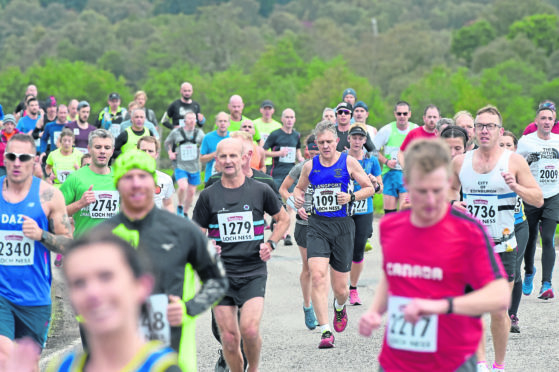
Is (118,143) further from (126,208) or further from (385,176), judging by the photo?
(126,208)

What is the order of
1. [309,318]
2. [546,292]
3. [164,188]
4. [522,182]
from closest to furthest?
[522,182]
[164,188]
[309,318]
[546,292]

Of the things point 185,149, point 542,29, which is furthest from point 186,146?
point 542,29

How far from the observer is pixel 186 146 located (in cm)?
1670

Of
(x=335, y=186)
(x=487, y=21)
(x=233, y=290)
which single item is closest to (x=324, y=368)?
(x=233, y=290)

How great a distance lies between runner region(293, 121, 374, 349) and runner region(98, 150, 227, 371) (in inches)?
160

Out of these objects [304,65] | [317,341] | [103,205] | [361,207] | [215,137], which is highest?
[304,65]

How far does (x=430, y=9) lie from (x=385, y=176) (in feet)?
386

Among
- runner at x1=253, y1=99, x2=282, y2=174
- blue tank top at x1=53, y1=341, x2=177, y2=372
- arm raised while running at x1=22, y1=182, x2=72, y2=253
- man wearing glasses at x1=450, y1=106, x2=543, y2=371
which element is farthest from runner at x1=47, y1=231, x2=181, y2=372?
runner at x1=253, y1=99, x2=282, y2=174

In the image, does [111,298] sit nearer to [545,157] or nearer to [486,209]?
[486,209]

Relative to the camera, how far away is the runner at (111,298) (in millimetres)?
2617

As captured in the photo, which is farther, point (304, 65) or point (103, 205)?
point (304, 65)

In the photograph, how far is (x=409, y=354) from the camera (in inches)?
169

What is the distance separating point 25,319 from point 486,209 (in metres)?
3.63

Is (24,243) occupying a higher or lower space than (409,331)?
higher
